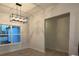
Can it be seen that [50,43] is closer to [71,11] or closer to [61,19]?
[61,19]

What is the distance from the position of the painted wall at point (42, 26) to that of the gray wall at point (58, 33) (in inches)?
3.1

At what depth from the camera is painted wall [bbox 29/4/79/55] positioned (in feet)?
3.51

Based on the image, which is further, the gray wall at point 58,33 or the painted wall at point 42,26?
the gray wall at point 58,33

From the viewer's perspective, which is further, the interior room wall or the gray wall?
the interior room wall

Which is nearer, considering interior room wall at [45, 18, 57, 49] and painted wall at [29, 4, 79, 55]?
painted wall at [29, 4, 79, 55]

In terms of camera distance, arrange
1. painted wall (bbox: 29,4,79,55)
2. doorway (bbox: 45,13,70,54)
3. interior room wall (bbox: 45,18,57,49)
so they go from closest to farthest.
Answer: painted wall (bbox: 29,4,79,55), doorway (bbox: 45,13,70,54), interior room wall (bbox: 45,18,57,49)

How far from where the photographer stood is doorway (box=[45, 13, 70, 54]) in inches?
46.5

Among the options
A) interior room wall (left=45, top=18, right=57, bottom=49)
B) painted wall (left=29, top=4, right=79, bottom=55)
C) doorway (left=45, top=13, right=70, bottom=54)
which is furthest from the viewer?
interior room wall (left=45, top=18, right=57, bottom=49)

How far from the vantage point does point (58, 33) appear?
133 centimetres

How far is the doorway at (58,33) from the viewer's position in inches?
46.5

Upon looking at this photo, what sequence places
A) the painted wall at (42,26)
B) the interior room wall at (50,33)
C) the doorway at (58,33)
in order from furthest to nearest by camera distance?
the interior room wall at (50,33)
the doorway at (58,33)
the painted wall at (42,26)

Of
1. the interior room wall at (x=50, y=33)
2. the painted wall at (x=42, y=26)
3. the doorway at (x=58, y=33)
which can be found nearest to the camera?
the painted wall at (x=42, y=26)

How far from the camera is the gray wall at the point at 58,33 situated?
1.19 meters

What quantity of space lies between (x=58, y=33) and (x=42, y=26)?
365mm
